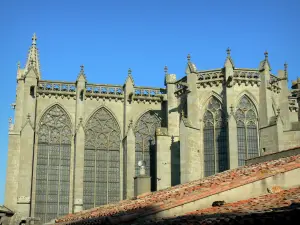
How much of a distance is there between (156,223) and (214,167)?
77.6ft

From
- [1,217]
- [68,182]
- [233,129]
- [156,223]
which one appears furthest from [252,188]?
[68,182]

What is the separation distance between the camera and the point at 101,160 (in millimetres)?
35312

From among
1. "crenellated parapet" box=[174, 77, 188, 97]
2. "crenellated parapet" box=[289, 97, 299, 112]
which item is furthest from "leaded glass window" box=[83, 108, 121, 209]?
"crenellated parapet" box=[289, 97, 299, 112]

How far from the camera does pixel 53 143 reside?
3484 centimetres

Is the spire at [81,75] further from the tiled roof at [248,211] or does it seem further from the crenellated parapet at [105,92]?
the tiled roof at [248,211]

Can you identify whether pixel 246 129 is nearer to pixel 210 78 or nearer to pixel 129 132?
pixel 210 78

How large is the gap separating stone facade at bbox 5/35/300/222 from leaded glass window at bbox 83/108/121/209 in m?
0.07

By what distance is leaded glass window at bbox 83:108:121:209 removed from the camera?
3450 cm

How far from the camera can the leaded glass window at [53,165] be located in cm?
3362

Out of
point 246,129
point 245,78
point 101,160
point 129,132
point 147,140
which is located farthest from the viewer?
point 147,140

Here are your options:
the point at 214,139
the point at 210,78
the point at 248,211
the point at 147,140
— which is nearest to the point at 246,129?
the point at 214,139

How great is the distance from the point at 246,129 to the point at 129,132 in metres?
7.42

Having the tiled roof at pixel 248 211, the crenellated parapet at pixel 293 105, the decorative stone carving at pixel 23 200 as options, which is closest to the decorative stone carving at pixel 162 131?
the decorative stone carving at pixel 23 200

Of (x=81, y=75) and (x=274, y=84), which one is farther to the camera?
(x=81, y=75)
